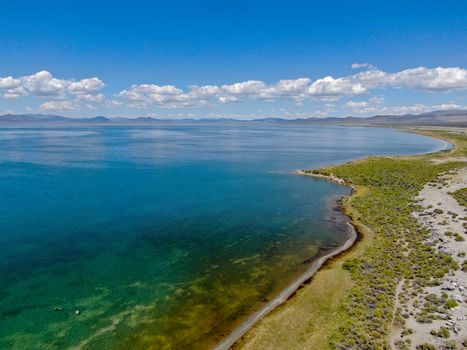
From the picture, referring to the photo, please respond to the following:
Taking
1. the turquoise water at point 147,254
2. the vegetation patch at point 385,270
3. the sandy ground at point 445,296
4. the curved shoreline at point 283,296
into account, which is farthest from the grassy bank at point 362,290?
the turquoise water at point 147,254

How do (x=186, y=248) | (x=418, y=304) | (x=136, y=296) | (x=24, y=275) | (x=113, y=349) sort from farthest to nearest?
(x=186, y=248) → (x=24, y=275) → (x=136, y=296) → (x=418, y=304) → (x=113, y=349)

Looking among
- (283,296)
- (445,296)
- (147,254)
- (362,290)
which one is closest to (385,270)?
(362,290)

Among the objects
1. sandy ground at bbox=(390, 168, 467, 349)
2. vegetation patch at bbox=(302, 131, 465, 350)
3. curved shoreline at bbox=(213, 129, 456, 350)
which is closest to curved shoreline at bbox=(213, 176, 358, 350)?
curved shoreline at bbox=(213, 129, 456, 350)

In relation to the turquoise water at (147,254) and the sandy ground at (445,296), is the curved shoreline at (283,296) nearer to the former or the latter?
the turquoise water at (147,254)

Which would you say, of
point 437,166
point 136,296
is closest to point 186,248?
point 136,296

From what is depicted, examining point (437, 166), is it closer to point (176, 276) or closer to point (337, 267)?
point (337, 267)

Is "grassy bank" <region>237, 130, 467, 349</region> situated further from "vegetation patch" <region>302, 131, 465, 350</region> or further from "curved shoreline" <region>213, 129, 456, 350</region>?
"curved shoreline" <region>213, 129, 456, 350</region>
